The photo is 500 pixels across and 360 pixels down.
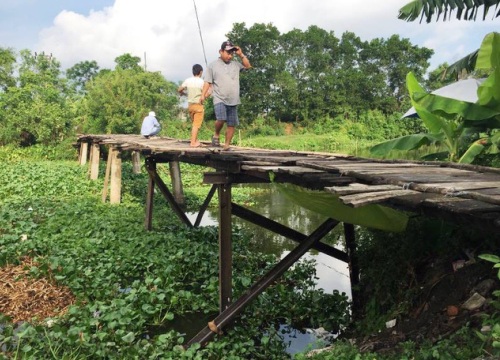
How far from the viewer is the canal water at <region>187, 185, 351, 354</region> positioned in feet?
17.1

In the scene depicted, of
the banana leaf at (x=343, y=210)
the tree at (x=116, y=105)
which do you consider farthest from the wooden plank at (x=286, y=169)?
the tree at (x=116, y=105)

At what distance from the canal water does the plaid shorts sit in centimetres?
271

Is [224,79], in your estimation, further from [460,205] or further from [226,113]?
[460,205]

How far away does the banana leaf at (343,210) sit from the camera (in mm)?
4113

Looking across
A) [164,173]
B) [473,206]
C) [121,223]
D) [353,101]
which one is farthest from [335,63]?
[473,206]

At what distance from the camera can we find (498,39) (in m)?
4.73

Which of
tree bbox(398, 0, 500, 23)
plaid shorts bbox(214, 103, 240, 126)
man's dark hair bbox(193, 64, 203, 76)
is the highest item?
tree bbox(398, 0, 500, 23)

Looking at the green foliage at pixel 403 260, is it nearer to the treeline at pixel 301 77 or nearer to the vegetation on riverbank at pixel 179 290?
the vegetation on riverbank at pixel 179 290

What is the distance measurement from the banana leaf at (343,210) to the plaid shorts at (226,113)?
7.52 feet

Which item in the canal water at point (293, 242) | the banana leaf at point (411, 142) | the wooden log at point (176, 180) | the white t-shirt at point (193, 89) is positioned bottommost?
the canal water at point (293, 242)

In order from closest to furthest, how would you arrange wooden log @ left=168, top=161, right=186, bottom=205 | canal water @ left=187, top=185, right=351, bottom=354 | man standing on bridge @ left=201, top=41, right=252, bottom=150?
canal water @ left=187, top=185, right=351, bottom=354 < man standing on bridge @ left=201, top=41, right=252, bottom=150 < wooden log @ left=168, top=161, right=186, bottom=205

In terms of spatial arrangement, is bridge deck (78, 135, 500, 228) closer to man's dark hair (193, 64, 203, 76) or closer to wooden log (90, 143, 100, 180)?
man's dark hair (193, 64, 203, 76)

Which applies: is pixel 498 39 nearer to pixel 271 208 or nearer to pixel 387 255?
pixel 387 255

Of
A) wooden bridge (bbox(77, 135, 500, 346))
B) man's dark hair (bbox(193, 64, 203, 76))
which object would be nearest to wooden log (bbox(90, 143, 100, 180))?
wooden bridge (bbox(77, 135, 500, 346))
